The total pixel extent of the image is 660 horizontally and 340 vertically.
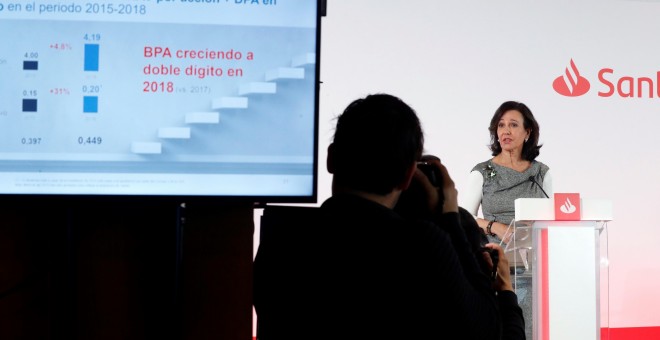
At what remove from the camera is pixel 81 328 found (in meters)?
1.81

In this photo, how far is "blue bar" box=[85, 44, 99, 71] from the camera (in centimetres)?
173

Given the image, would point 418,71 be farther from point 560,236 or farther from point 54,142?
point 54,142

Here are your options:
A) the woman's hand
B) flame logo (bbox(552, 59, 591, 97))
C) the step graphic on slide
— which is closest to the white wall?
flame logo (bbox(552, 59, 591, 97))

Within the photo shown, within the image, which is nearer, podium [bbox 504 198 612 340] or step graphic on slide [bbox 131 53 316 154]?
step graphic on slide [bbox 131 53 316 154]

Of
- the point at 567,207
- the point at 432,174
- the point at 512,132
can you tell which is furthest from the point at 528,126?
the point at 432,174

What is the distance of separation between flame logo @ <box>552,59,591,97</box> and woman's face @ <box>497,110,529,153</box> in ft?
6.14

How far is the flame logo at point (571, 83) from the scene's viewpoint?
630 cm

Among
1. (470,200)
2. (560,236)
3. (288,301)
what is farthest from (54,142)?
(470,200)

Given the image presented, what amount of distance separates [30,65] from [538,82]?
512 centimetres

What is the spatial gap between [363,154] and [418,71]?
487cm

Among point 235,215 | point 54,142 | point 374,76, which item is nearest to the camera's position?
Answer: point 54,142

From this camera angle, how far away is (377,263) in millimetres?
1287

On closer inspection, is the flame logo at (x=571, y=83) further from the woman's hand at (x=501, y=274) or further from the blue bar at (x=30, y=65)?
the blue bar at (x=30, y=65)

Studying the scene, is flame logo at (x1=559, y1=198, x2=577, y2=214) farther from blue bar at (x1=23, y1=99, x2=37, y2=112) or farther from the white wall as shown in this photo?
blue bar at (x1=23, y1=99, x2=37, y2=112)
